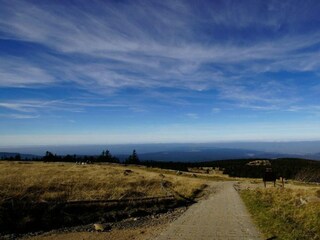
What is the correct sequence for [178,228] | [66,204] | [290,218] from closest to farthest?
[178,228] → [290,218] → [66,204]

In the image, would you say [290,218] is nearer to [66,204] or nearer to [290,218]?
[290,218]

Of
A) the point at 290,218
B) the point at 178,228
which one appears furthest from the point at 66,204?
the point at 290,218

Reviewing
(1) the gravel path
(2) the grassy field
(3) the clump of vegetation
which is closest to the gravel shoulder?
(1) the gravel path

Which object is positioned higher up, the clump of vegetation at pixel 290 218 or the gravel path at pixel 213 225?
the clump of vegetation at pixel 290 218

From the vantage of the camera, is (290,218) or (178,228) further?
(290,218)

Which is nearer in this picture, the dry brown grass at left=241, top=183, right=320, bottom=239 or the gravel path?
the dry brown grass at left=241, top=183, right=320, bottom=239

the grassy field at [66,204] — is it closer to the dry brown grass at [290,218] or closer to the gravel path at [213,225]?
the gravel path at [213,225]

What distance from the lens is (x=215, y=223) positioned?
2148 centimetres

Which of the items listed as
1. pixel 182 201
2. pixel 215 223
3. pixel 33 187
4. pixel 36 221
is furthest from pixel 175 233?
pixel 33 187

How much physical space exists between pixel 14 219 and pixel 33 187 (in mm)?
9260

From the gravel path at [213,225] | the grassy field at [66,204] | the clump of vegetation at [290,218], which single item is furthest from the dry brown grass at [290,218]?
the grassy field at [66,204]

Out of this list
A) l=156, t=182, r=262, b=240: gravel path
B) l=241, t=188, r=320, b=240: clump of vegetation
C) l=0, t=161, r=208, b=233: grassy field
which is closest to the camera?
l=241, t=188, r=320, b=240: clump of vegetation

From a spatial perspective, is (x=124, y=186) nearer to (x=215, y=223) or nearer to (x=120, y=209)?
(x=120, y=209)

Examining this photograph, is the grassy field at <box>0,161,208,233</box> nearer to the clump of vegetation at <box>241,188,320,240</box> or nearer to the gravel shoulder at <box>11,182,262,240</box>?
the gravel shoulder at <box>11,182,262,240</box>
